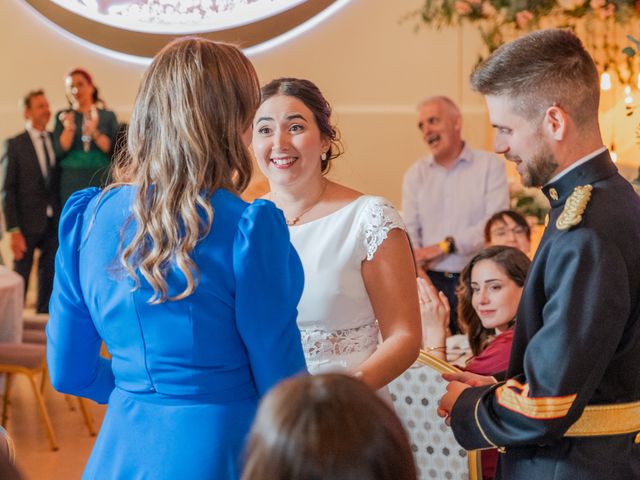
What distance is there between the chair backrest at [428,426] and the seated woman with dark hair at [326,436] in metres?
1.54

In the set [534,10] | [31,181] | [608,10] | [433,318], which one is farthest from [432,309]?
[31,181]

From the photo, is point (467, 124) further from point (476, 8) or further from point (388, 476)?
point (388, 476)

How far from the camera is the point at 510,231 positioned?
200 inches

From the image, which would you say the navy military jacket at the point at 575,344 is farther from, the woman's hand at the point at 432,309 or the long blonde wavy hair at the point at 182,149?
the woman's hand at the point at 432,309

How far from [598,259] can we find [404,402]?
1.14 metres

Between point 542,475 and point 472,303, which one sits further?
point 472,303

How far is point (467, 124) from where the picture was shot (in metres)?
8.05

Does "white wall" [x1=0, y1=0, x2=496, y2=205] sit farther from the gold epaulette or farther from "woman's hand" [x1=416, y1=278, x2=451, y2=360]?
the gold epaulette

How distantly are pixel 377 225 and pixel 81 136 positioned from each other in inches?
212

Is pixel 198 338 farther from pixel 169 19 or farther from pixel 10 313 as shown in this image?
pixel 169 19

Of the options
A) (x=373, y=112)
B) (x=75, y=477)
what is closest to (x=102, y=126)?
(x=373, y=112)

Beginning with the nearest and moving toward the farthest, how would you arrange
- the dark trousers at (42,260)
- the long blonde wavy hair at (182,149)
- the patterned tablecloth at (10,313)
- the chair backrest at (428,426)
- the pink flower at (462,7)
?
the long blonde wavy hair at (182,149), the chair backrest at (428,426), the pink flower at (462,7), the patterned tablecloth at (10,313), the dark trousers at (42,260)

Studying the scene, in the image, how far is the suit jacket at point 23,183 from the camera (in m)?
7.48

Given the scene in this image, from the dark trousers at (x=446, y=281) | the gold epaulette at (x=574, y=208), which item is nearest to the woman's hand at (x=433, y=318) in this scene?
the gold epaulette at (x=574, y=208)
